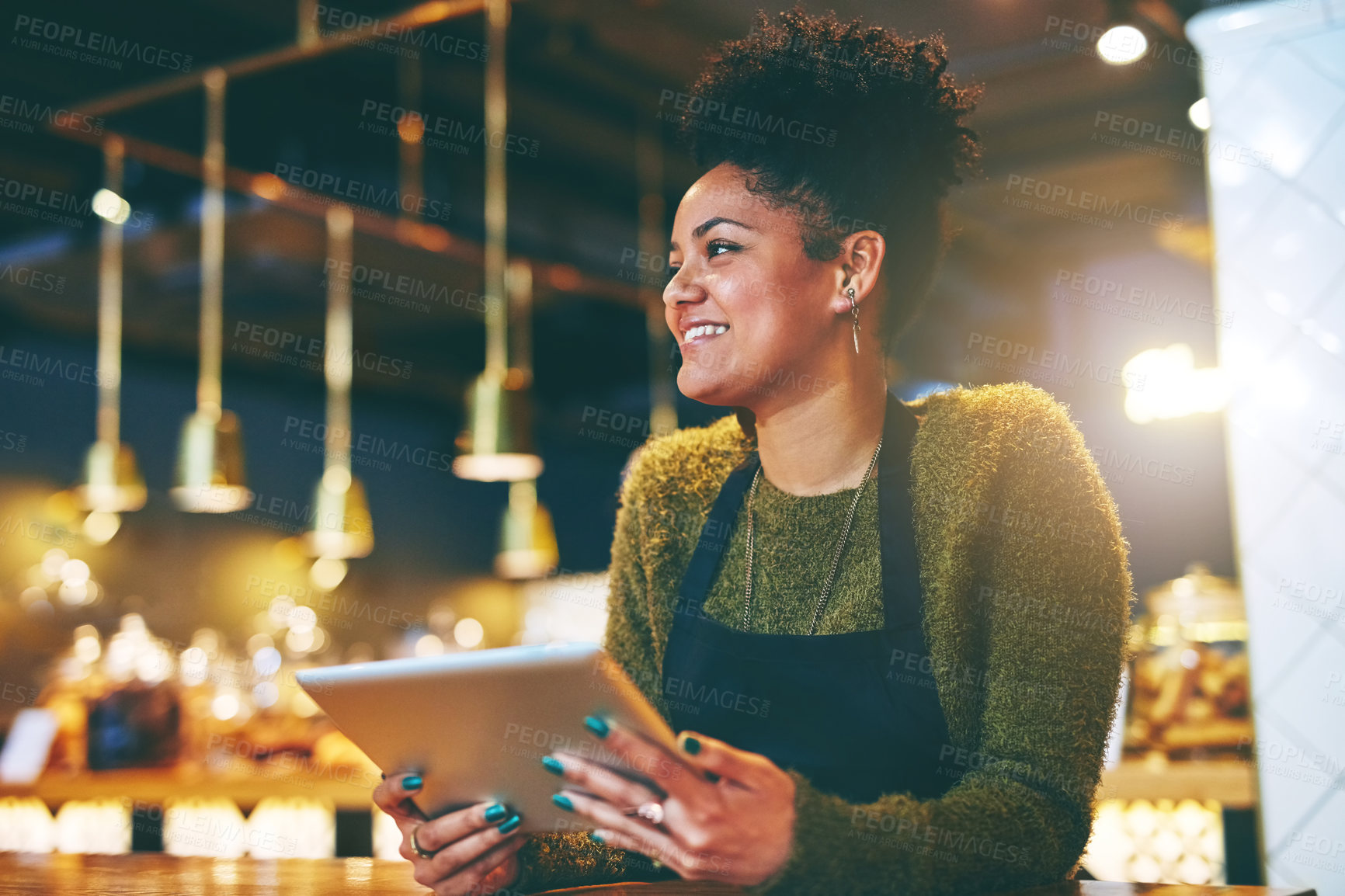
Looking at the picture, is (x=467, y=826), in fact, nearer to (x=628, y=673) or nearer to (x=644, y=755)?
(x=644, y=755)

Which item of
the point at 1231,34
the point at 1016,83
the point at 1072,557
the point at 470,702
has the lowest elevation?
the point at 470,702

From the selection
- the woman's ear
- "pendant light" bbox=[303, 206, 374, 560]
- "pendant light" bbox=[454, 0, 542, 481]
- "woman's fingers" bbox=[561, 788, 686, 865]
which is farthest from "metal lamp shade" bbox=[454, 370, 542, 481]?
"woman's fingers" bbox=[561, 788, 686, 865]

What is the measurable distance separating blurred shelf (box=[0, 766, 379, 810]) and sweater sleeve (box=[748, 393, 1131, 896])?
7.31 ft

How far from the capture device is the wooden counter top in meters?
1.14

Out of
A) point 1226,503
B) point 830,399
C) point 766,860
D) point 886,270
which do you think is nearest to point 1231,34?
point 886,270

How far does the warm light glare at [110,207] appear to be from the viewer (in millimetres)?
4531

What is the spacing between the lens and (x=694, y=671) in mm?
1476

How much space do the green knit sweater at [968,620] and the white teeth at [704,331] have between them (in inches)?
10.0

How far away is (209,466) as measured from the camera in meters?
3.81

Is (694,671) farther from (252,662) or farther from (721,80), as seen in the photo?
(252,662)

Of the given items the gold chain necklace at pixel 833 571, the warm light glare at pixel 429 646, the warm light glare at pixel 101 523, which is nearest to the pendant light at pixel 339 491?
the warm light glare at pixel 429 646

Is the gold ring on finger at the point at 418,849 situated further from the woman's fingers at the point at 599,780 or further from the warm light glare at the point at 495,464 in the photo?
the warm light glare at the point at 495,464

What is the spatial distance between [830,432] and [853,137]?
0.39 meters

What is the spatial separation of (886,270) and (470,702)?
2.72 ft
